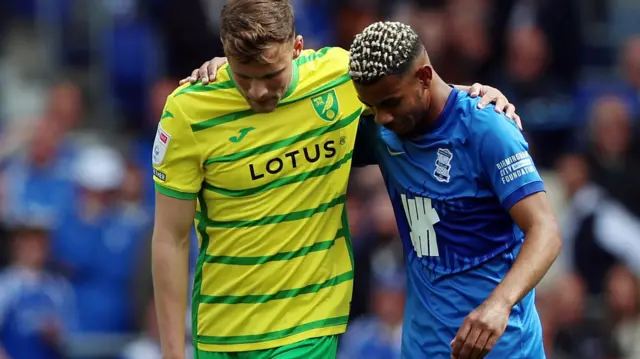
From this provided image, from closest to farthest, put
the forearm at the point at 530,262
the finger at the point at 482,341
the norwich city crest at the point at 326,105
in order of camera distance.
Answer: the finger at the point at 482,341 < the forearm at the point at 530,262 < the norwich city crest at the point at 326,105

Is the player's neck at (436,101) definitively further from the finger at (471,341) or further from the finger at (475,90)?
the finger at (471,341)

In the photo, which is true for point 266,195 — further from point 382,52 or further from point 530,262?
point 530,262

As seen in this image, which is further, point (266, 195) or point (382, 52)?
point (266, 195)

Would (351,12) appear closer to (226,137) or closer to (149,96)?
(149,96)

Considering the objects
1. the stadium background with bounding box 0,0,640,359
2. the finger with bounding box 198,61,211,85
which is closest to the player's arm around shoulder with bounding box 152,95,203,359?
the finger with bounding box 198,61,211,85

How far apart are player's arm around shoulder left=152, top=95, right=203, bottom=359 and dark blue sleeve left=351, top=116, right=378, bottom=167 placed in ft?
2.36

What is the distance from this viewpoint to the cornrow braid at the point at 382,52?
5.12 m

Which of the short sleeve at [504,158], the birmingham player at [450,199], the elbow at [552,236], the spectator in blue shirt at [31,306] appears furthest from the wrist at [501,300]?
the spectator in blue shirt at [31,306]

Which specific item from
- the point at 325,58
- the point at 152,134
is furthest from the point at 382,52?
the point at 152,134

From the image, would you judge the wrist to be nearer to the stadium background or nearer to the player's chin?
the player's chin

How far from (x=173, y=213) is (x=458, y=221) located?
46.8 inches

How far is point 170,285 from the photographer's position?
5602 mm

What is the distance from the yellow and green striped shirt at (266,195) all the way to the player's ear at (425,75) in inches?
21.9

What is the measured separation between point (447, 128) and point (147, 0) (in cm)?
865
